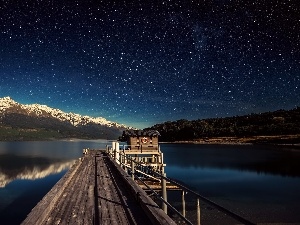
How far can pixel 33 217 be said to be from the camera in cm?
813

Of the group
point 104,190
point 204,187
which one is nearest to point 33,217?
point 104,190

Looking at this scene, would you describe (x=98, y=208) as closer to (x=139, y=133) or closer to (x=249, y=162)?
(x=139, y=133)

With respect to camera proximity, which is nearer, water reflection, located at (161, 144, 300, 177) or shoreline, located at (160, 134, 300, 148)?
water reflection, located at (161, 144, 300, 177)

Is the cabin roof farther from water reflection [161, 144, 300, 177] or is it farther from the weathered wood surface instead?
the weathered wood surface

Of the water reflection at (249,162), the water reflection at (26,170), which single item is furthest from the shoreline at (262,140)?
the water reflection at (26,170)

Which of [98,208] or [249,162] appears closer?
[98,208]

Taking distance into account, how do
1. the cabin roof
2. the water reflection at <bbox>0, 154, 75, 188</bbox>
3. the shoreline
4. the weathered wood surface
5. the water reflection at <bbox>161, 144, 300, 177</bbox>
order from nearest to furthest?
1. the weathered wood surface
2. the cabin roof
3. the water reflection at <bbox>0, 154, 75, 188</bbox>
4. the water reflection at <bbox>161, 144, 300, 177</bbox>
5. the shoreline

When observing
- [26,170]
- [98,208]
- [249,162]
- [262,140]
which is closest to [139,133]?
[26,170]

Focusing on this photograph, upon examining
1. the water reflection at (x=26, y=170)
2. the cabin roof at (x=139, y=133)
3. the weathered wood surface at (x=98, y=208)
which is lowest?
the water reflection at (x=26, y=170)

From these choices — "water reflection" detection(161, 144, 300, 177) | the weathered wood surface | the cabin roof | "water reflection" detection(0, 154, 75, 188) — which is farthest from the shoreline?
the weathered wood surface

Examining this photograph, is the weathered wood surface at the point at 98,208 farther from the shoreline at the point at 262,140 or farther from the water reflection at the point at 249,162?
the shoreline at the point at 262,140

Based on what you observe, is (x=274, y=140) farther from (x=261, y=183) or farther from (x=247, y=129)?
(x=261, y=183)

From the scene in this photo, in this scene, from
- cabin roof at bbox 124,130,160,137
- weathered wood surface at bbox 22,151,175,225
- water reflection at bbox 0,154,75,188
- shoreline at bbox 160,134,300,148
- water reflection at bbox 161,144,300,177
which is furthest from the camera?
shoreline at bbox 160,134,300,148

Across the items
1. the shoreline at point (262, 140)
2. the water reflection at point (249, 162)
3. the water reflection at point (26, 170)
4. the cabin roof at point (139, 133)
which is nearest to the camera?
the cabin roof at point (139, 133)
